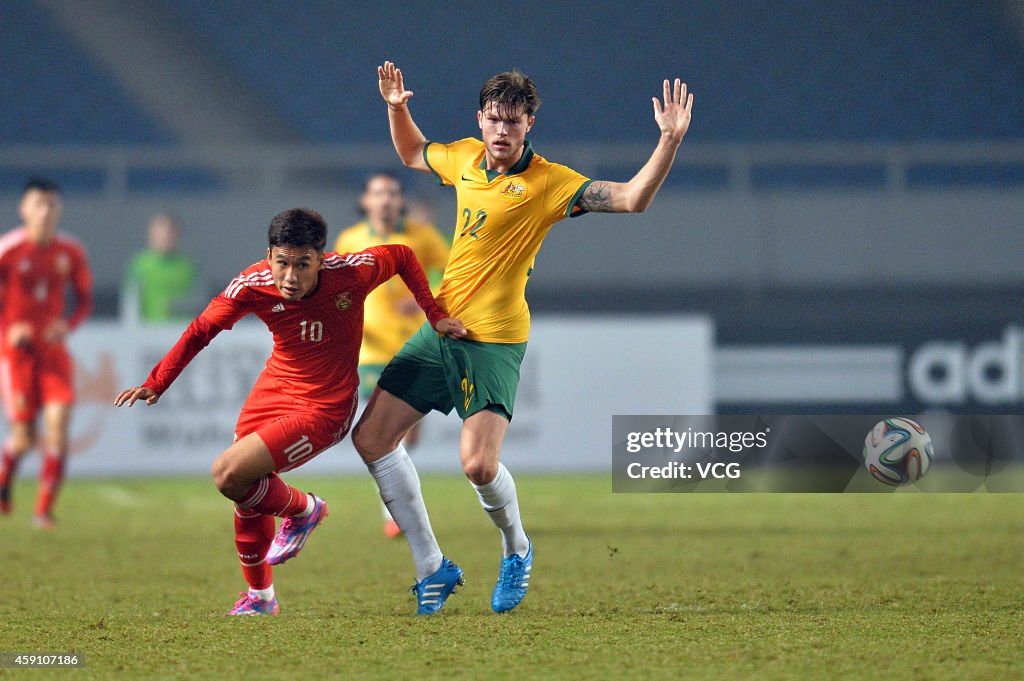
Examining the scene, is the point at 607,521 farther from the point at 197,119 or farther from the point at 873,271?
the point at 197,119

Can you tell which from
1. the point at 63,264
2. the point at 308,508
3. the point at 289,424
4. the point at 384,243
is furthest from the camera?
the point at 63,264

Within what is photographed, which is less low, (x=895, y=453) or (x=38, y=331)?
(x=38, y=331)

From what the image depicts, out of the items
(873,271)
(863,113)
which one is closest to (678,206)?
(873,271)

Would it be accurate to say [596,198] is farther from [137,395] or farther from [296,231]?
[137,395]

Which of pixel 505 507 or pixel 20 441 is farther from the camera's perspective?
pixel 20 441

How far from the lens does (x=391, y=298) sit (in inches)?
325

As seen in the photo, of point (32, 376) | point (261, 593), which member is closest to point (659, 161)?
point (261, 593)

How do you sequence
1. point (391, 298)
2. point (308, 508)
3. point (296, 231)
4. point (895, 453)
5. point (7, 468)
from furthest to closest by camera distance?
point (7, 468), point (391, 298), point (895, 453), point (308, 508), point (296, 231)

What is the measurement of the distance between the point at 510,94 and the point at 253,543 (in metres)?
1.92

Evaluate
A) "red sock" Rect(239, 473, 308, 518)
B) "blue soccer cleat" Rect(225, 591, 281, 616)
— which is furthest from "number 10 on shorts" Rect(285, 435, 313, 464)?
"blue soccer cleat" Rect(225, 591, 281, 616)

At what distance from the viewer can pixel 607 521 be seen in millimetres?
8719

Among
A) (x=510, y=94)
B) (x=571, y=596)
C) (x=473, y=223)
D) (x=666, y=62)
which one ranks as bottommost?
(x=571, y=596)

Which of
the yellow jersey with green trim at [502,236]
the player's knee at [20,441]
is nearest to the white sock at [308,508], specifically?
the yellow jersey with green trim at [502,236]

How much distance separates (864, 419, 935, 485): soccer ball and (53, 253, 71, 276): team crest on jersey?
17.3ft
